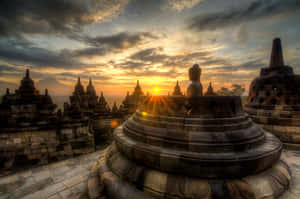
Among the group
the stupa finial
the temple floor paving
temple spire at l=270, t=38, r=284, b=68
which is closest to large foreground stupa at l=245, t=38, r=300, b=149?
temple spire at l=270, t=38, r=284, b=68

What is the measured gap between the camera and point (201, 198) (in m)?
2.42

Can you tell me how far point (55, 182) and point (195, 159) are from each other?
4821 mm

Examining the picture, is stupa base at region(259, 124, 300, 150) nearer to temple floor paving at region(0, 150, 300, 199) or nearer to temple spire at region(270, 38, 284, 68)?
temple floor paving at region(0, 150, 300, 199)

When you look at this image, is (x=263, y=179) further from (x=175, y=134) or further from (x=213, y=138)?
(x=175, y=134)

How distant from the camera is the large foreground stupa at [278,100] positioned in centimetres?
700

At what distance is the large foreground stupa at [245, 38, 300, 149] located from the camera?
700cm

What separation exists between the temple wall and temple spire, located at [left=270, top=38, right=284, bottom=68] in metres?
13.7

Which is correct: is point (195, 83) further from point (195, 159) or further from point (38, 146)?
point (38, 146)

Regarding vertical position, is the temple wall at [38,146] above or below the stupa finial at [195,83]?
below

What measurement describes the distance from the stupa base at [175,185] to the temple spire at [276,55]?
8407 millimetres

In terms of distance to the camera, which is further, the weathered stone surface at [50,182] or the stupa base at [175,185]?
the weathered stone surface at [50,182]

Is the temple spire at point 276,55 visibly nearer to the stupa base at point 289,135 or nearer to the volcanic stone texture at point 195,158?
the stupa base at point 289,135

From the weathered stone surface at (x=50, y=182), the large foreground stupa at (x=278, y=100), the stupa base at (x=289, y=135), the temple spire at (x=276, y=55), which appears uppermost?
the temple spire at (x=276, y=55)

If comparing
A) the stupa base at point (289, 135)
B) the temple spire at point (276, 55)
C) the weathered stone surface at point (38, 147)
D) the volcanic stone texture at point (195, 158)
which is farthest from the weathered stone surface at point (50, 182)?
the temple spire at point (276, 55)
